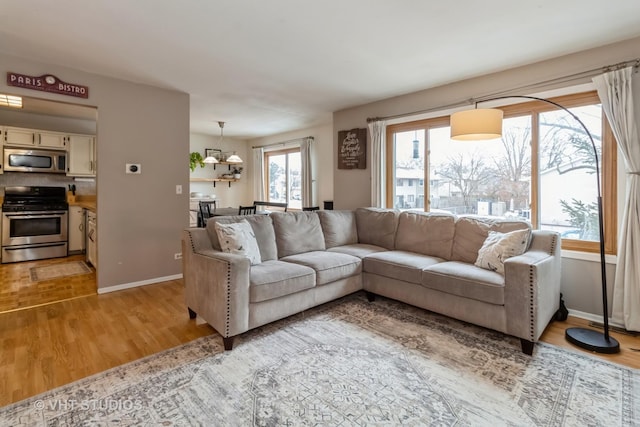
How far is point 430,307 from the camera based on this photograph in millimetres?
2844

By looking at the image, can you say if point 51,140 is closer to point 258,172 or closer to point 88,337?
point 258,172

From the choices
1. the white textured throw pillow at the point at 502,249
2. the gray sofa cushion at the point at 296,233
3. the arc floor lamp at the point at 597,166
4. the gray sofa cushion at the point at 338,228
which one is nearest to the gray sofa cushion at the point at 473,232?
the white textured throw pillow at the point at 502,249

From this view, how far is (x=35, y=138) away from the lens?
198 inches

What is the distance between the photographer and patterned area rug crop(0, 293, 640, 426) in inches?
65.4

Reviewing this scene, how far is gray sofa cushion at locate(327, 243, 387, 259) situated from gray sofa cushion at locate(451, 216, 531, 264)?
32.7 inches

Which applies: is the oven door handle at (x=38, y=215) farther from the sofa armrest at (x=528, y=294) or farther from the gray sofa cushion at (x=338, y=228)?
the sofa armrest at (x=528, y=294)

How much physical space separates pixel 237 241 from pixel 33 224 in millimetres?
4412

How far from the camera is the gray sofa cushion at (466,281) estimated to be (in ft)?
8.00

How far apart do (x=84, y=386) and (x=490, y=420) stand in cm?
229

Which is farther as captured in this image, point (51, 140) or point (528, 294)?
point (51, 140)

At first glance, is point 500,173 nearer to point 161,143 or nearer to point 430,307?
point 430,307

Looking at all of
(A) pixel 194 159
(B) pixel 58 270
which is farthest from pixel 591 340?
(A) pixel 194 159

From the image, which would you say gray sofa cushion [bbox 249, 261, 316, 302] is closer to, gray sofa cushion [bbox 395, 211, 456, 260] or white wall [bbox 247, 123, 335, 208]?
gray sofa cushion [bbox 395, 211, 456, 260]

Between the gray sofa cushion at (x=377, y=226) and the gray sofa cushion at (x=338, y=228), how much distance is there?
0.34 feet
